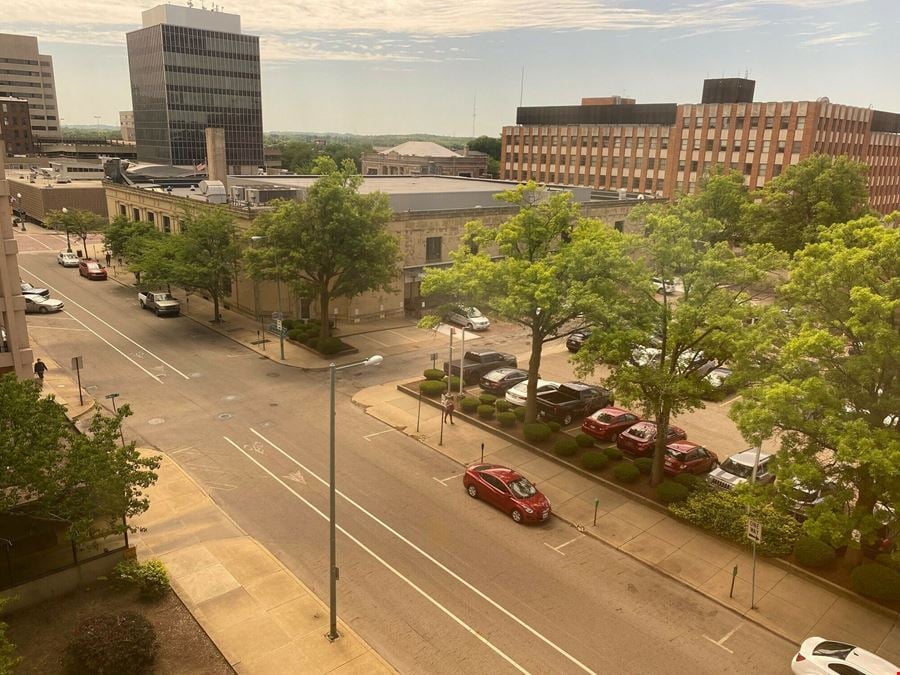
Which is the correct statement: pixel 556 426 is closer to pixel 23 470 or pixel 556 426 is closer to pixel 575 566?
pixel 575 566

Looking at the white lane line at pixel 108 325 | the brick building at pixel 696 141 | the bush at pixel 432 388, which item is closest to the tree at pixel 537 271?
the bush at pixel 432 388

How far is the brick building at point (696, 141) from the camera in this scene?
8800 centimetres

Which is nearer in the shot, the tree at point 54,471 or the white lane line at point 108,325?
the tree at point 54,471

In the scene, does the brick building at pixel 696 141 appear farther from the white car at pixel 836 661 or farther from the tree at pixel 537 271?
the white car at pixel 836 661

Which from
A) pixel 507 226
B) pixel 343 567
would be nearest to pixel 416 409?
pixel 507 226

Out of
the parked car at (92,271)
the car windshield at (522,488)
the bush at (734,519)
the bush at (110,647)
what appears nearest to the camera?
the bush at (110,647)

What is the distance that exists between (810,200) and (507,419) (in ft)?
129

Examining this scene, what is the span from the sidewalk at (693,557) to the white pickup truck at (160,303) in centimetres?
2963

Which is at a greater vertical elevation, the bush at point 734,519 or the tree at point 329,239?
the tree at point 329,239

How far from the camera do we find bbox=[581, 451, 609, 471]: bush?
2761 centimetres

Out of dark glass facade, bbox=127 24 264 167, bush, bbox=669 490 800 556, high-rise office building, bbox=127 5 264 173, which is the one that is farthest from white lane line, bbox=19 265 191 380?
high-rise office building, bbox=127 5 264 173

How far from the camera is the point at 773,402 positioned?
18.2 metres

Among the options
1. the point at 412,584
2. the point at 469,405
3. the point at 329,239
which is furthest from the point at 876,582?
the point at 329,239

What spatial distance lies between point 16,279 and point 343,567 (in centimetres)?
1604
